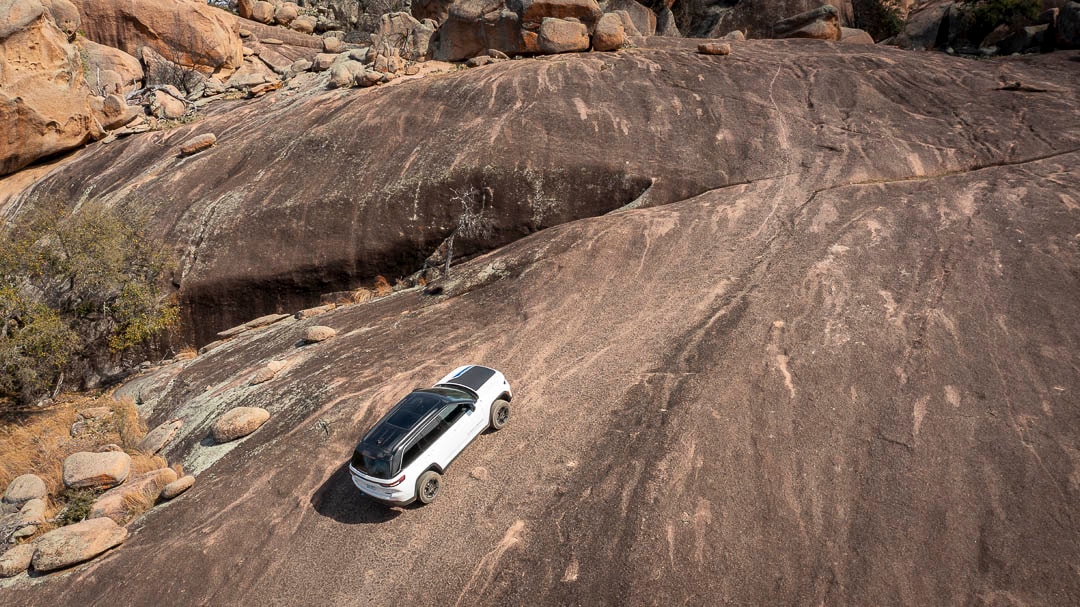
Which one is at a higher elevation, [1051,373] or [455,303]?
[1051,373]

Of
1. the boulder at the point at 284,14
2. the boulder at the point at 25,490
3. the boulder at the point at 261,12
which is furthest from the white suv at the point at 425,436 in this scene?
the boulder at the point at 284,14

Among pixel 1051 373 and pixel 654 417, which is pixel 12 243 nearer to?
pixel 654 417

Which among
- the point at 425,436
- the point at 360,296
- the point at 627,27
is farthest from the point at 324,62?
the point at 425,436

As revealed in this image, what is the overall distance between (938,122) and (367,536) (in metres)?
21.8

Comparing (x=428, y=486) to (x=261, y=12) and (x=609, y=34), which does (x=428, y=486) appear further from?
(x=261, y=12)

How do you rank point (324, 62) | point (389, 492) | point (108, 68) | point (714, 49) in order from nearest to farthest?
point (389, 492)
point (714, 49)
point (324, 62)
point (108, 68)

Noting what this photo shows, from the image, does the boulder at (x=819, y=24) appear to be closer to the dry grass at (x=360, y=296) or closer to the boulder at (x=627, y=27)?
the boulder at (x=627, y=27)

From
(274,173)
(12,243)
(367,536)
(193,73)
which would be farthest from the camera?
(193,73)

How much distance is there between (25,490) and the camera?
1205 centimetres

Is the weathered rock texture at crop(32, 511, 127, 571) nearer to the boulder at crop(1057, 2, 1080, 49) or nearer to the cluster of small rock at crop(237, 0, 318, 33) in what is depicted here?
the boulder at crop(1057, 2, 1080, 49)

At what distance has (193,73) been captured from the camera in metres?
37.3

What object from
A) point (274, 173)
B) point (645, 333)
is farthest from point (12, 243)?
point (645, 333)

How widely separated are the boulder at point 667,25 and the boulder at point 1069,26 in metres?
18.3

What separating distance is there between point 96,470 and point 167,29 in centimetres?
3785
